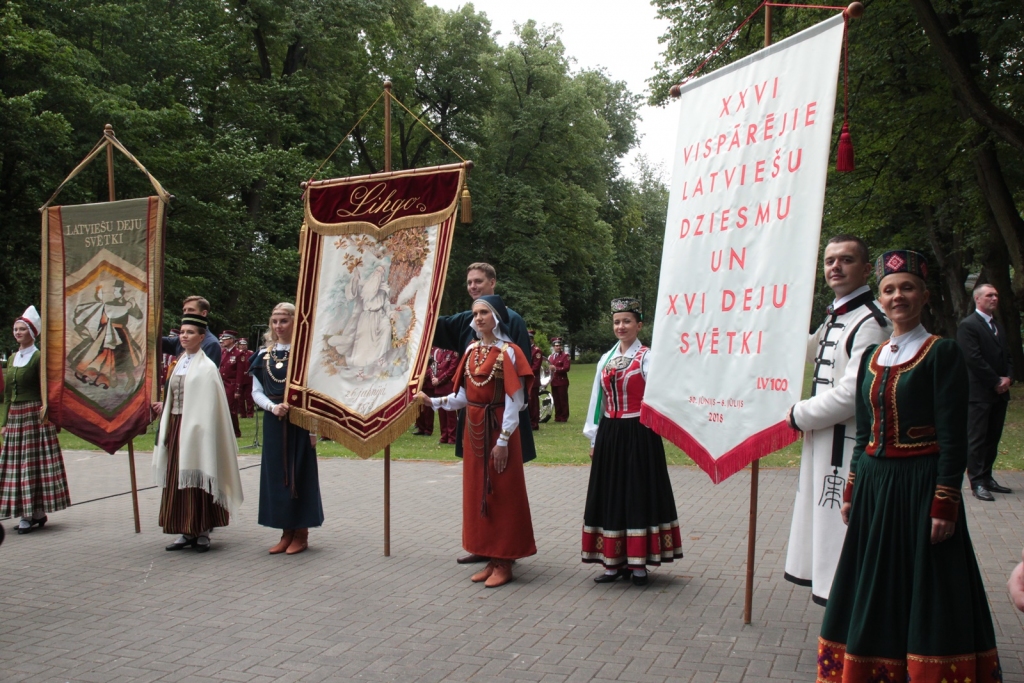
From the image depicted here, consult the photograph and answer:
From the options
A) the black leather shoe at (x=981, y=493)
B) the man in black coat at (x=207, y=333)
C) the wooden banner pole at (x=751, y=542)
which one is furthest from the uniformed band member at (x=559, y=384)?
the wooden banner pole at (x=751, y=542)

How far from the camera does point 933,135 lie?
1612cm

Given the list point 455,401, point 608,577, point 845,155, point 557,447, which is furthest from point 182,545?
point 557,447

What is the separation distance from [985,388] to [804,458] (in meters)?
5.29

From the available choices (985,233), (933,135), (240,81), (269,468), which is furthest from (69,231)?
(240,81)

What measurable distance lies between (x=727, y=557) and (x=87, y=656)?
176 inches

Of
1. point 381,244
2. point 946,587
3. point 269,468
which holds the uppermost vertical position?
point 381,244

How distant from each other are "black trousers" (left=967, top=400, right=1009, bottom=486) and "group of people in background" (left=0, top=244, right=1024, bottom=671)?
19 millimetres

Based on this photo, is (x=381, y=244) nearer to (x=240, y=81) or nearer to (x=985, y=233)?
(x=985, y=233)

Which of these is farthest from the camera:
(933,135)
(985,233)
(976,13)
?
(985,233)

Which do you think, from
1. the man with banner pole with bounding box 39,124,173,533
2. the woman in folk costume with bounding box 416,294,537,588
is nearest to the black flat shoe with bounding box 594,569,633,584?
the woman in folk costume with bounding box 416,294,537,588

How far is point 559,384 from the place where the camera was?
730 inches

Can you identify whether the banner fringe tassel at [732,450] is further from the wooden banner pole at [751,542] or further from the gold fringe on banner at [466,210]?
the gold fringe on banner at [466,210]

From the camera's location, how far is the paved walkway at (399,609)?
14.6 ft

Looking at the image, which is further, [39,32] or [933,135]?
[39,32]
